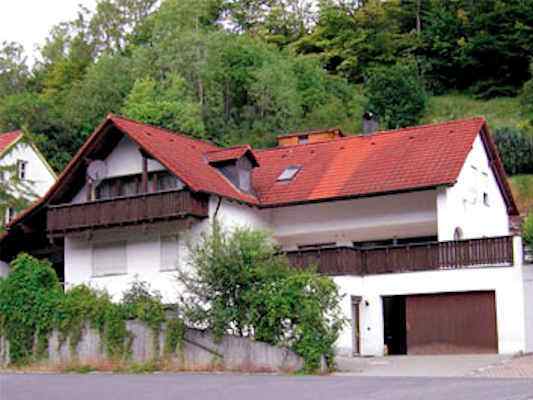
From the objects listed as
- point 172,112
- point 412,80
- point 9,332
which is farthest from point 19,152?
point 412,80

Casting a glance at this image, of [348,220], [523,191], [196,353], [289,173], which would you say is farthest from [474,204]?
[523,191]

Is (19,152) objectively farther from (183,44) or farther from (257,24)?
(257,24)

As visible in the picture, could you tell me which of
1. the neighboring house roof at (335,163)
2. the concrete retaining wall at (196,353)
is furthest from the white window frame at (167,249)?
the concrete retaining wall at (196,353)

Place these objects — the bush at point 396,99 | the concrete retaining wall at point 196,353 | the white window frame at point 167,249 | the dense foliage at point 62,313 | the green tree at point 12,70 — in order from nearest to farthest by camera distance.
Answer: the concrete retaining wall at point 196,353, the dense foliage at point 62,313, the white window frame at point 167,249, the bush at point 396,99, the green tree at point 12,70

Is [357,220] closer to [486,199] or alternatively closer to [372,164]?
[372,164]

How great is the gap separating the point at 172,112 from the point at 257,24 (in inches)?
1042

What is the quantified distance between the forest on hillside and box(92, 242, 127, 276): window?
27584 mm

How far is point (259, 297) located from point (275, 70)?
44294mm

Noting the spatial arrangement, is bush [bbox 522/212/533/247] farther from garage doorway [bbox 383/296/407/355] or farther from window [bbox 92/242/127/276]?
window [bbox 92/242/127/276]

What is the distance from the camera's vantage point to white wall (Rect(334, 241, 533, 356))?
30.4 metres

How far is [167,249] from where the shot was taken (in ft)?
120

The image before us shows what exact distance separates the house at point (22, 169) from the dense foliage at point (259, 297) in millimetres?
22802

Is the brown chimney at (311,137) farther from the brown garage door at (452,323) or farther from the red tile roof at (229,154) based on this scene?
the brown garage door at (452,323)

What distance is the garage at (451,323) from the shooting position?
31.0 m
